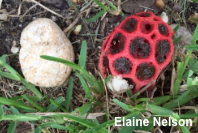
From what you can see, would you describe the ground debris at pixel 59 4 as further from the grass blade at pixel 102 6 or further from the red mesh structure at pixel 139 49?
the red mesh structure at pixel 139 49

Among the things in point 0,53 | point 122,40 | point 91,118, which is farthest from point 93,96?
point 0,53

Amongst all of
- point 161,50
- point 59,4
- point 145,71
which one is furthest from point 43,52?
point 161,50

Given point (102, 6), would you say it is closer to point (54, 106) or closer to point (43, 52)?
point (43, 52)

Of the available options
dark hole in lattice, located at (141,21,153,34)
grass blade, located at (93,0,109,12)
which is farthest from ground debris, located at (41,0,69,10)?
dark hole in lattice, located at (141,21,153,34)

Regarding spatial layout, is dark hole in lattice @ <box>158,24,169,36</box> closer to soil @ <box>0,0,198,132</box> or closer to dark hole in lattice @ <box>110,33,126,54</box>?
dark hole in lattice @ <box>110,33,126,54</box>

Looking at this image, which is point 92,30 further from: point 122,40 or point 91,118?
point 91,118

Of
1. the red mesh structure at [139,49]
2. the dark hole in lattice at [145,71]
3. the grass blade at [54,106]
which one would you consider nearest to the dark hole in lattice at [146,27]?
the red mesh structure at [139,49]
